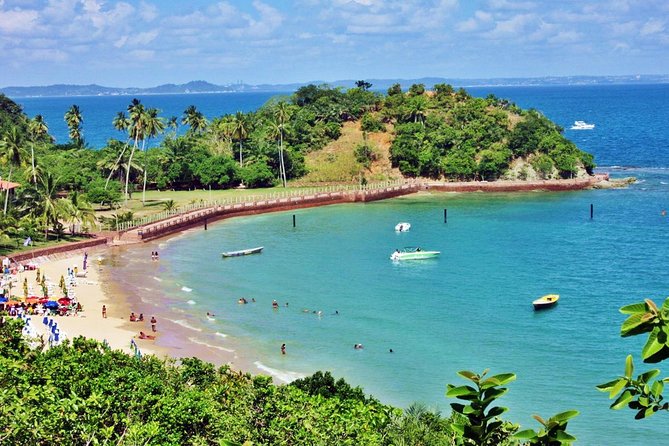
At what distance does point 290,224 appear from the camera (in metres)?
86.7

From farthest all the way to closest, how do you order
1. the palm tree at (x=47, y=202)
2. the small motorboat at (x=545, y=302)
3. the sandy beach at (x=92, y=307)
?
the palm tree at (x=47, y=202)
the small motorboat at (x=545, y=302)
the sandy beach at (x=92, y=307)

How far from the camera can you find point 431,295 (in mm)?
58625

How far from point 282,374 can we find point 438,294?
773 inches

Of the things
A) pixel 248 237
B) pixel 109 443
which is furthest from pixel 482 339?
pixel 248 237

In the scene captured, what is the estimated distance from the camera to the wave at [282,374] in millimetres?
41394

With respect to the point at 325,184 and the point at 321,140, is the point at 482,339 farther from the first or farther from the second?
the point at 321,140

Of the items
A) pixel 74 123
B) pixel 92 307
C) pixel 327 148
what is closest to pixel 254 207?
pixel 327 148

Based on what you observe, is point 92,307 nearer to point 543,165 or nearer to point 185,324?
point 185,324

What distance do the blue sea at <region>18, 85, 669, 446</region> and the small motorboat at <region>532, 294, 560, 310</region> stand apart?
21.2 inches

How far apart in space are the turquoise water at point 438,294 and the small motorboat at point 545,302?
2.13ft

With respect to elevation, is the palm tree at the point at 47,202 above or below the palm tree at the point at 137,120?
below

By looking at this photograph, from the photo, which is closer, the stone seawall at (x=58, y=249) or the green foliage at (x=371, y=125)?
the stone seawall at (x=58, y=249)

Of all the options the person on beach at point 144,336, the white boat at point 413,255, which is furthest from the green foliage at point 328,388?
the white boat at point 413,255

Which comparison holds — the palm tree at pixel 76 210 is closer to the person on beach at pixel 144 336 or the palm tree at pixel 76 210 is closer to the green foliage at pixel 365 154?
the person on beach at pixel 144 336
